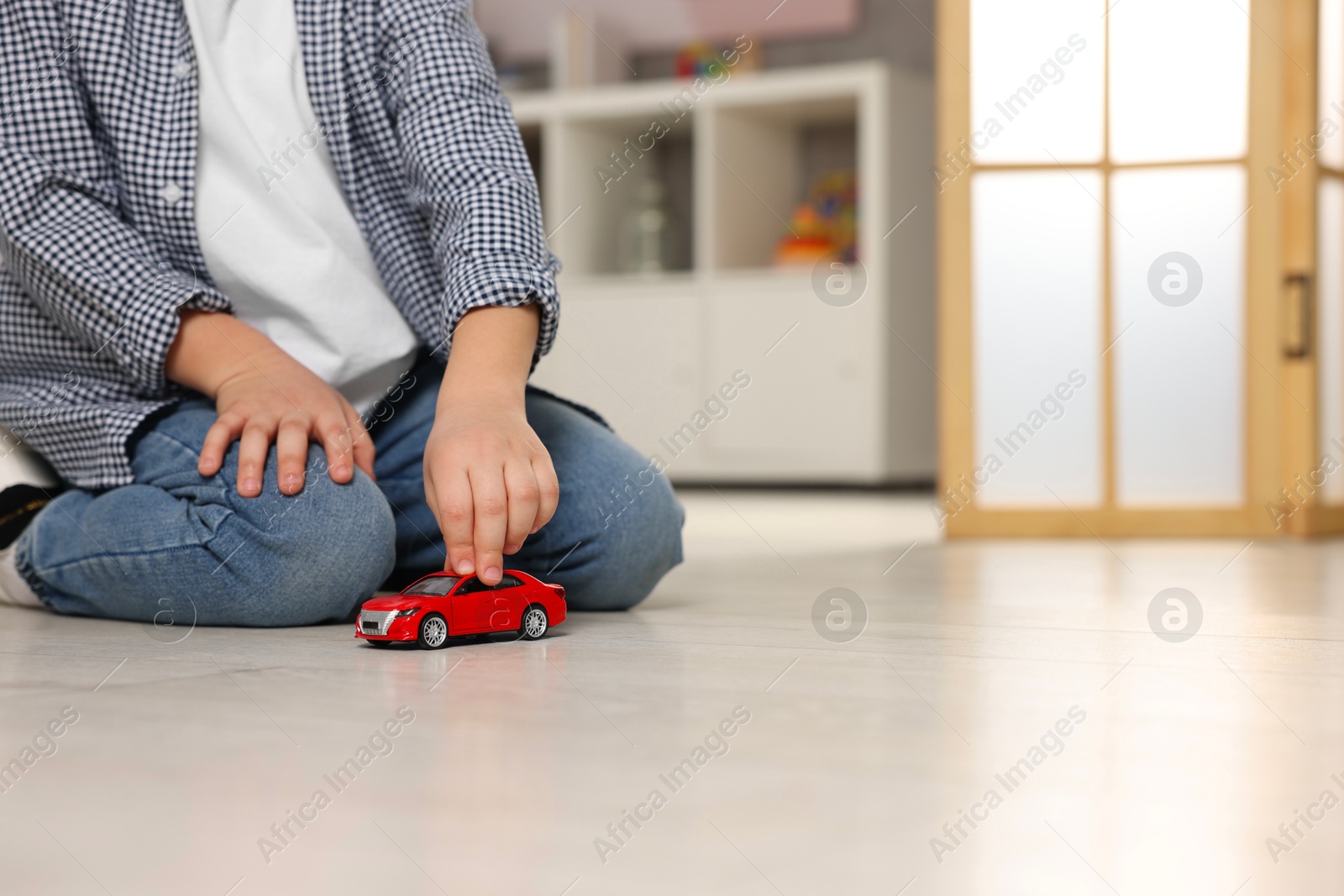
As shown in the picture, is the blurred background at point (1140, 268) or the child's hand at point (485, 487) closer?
the child's hand at point (485, 487)

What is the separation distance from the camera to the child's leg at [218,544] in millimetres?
977

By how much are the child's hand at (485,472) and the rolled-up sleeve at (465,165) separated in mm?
85

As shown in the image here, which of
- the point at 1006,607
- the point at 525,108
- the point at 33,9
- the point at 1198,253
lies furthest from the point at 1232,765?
the point at 525,108

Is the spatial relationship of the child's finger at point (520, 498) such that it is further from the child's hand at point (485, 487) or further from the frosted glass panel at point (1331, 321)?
the frosted glass panel at point (1331, 321)

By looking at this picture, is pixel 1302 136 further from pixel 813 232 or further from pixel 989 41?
pixel 813 232

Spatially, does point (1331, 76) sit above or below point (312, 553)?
above

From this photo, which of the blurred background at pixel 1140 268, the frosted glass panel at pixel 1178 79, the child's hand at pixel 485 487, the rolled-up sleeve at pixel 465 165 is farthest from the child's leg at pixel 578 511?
the frosted glass panel at pixel 1178 79

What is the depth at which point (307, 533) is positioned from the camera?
97 cm

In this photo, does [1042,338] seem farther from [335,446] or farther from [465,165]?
[335,446]

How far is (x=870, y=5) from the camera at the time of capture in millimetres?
3699

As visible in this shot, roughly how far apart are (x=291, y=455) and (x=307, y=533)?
0.06 metres

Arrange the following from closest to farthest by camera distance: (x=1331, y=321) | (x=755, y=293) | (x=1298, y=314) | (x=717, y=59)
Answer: (x=1298, y=314) → (x=1331, y=321) → (x=755, y=293) → (x=717, y=59)

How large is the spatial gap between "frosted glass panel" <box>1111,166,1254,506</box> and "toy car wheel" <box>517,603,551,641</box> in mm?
1413

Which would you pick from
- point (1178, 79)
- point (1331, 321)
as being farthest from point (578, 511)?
point (1331, 321)
